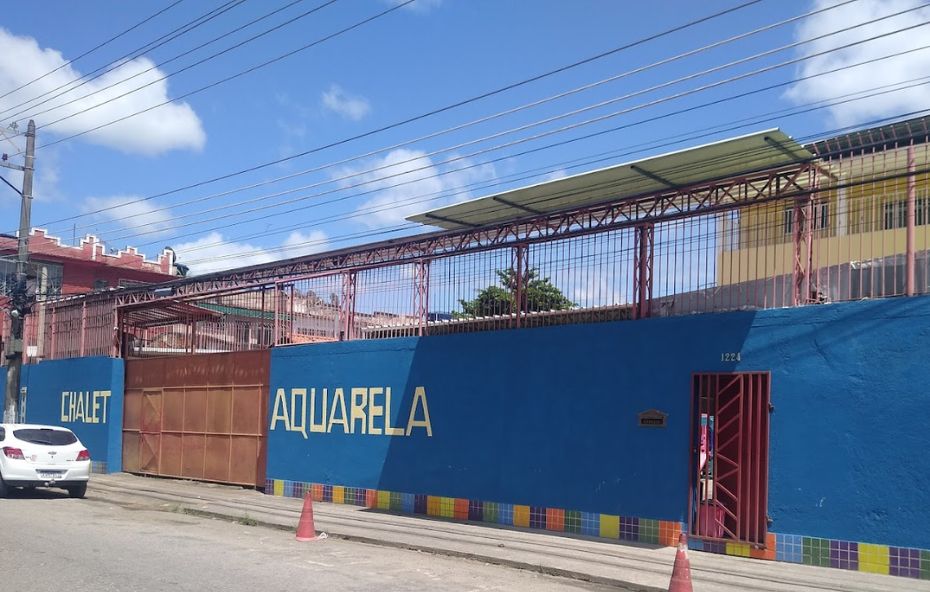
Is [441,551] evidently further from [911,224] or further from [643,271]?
[911,224]

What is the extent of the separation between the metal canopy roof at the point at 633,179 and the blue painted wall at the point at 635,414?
223 cm

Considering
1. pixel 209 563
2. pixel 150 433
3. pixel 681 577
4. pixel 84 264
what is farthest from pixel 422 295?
pixel 84 264

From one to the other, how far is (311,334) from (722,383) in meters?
11.1

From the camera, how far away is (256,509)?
16.1m

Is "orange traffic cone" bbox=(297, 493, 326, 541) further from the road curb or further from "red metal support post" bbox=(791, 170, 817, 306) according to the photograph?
"red metal support post" bbox=(791, 170, 817, 306)

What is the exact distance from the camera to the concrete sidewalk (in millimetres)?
9555

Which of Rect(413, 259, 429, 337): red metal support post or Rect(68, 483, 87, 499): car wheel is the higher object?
Rect(413, 259, 429, 337): red metal support post

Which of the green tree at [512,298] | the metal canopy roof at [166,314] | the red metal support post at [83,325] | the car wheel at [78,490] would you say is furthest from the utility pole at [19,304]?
the green tree at [512,298]

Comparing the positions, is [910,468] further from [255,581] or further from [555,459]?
[255,581]

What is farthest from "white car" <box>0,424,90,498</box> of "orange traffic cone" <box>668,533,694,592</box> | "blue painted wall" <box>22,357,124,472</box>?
"orange traffic cone" <box>668,533,694,592</box>

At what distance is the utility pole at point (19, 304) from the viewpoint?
84.8ft

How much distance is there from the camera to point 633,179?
13.4m

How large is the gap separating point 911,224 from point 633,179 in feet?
13.5

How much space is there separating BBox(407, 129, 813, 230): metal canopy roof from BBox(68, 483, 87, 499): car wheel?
29.6ft
